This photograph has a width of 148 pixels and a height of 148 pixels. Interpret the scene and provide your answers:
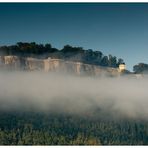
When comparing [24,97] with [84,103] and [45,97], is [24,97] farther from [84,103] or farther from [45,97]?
[84,103]

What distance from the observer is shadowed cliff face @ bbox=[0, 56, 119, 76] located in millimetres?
14045

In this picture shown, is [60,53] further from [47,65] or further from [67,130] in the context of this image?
[67,130]

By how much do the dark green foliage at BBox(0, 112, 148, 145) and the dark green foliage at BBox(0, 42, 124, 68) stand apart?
181 centimetres

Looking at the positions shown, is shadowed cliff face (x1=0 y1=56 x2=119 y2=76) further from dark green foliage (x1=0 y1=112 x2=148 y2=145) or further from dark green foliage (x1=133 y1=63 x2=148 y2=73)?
dark green foliage (x1=0 y1=112 x2=148 y2=145)

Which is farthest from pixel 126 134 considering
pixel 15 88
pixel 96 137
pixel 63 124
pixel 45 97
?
pixel 15 88

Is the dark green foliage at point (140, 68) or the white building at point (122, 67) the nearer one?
the dark green foliage at point (140, 68)

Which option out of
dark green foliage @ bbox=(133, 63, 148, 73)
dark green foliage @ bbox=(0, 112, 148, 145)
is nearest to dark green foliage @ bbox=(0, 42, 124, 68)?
dark green foliage @ bbox=(133, 63, 148, 73)

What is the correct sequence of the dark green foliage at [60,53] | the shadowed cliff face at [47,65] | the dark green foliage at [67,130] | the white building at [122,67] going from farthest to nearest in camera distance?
the shadowed cliff face at [47,65] < the white building at [122,67] < the dark green foliage at [60,53] < the dark green foliage at [67,130]

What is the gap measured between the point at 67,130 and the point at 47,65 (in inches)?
90.5

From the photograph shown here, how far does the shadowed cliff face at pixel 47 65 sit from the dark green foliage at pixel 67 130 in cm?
148

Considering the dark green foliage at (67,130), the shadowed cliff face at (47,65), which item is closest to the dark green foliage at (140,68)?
the shadowed cliff face at (47,65)

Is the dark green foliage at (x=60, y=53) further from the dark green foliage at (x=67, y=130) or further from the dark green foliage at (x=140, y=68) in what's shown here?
the dark green foliage at (x=67, y=130)

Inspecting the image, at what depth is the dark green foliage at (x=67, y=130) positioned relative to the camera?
1253 centimetres

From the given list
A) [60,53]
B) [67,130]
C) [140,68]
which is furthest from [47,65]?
[140,68]
